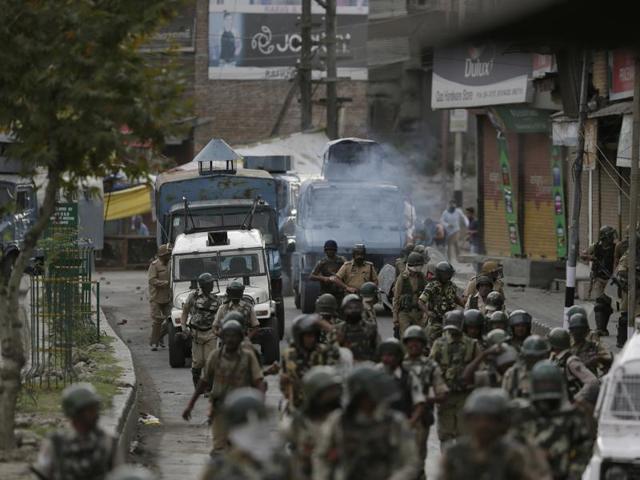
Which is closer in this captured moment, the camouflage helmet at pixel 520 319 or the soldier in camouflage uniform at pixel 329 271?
the camouflage helmet at pixel 520 319

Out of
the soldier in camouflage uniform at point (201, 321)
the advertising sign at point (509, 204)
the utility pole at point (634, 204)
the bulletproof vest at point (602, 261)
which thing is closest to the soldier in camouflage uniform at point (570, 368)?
the soldier in camouflage uniform at point (201, 321)

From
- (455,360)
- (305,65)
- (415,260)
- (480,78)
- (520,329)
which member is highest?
(305,65)

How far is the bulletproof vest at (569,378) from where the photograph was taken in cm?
1246

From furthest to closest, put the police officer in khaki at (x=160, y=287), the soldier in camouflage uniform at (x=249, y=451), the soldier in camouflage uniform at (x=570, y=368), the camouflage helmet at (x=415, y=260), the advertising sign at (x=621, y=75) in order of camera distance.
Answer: the advertising sign at (x=621, y=75) → the police officer in khaki at (x=160, y=287) → the camouflage helmet at (x=415, y=260) → the soldier in camouflage uniform at (x=570, y=368) → the soldier in camouflage uniform at (x=249, y=451)

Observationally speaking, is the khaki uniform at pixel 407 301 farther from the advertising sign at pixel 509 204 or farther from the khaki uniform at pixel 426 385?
the advertising sign at pixel 509 204

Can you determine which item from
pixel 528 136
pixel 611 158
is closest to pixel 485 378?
pixel 611 158

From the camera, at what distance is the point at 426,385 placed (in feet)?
38.1

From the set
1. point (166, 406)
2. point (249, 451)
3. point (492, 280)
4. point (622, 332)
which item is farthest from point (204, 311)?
point (249, 451)

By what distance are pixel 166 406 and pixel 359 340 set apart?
5.68 meters

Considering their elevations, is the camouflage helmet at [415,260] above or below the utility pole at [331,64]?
below

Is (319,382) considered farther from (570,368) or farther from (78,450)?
(570,368)

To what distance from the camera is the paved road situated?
14.5 meters

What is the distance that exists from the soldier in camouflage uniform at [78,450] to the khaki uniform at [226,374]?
13.1ft

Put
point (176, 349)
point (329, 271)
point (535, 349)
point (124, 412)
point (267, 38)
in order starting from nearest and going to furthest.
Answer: point (535, 349) < point (124, 412) < point (176, 349) < point (329, 271) < point (267, 38)
